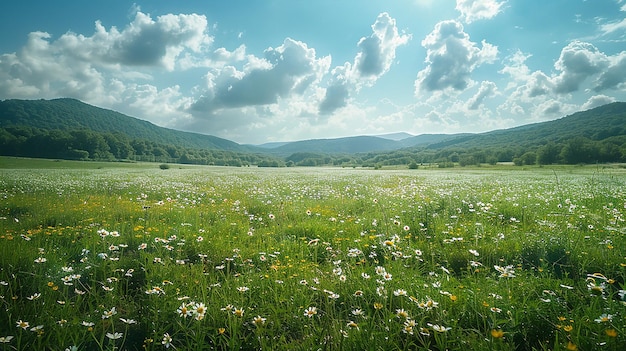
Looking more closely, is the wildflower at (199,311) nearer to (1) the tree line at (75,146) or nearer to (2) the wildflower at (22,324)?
(2) the wildflower at (22,324)

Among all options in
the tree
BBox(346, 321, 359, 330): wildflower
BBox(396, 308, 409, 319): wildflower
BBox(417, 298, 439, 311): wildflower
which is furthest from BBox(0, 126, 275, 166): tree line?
the tree

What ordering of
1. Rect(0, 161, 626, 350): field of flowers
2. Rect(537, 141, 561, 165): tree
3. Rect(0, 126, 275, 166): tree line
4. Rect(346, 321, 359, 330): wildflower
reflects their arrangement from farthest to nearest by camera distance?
Rect(537, 141, 561, 165): tree
Rect(0, 126, 275, 166): tree line
Rect(0, 161, 626, 350): field of flowers
Rect(346, 321, 359, 330): wildflower

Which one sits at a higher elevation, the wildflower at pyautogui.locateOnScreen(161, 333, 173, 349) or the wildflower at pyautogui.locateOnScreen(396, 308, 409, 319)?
the wildflower at pyautogui.locateOnScreen(396, 308, 409, 319)

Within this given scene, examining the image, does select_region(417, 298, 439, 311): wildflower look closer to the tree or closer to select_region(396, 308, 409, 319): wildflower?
select_region(396, 308, 409, 319): wildflower

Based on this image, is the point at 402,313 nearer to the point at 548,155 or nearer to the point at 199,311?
the point at 199,311

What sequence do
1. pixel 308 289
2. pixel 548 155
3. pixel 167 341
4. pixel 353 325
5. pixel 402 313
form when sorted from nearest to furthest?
1. pixel 353 325
2. pixel 167 341
3. pixel 402 313
4. pixel 308 289
5. pixel 548 155

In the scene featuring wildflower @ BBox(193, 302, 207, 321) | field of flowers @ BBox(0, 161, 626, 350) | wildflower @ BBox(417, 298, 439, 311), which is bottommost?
field of flowers @ BBox(0, 161, 626, 350)

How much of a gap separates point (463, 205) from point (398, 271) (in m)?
6.41

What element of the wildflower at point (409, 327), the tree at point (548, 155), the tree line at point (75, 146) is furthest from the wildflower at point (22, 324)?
the tree at point (548, 155)

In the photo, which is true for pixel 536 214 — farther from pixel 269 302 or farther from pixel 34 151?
pixel 34 151

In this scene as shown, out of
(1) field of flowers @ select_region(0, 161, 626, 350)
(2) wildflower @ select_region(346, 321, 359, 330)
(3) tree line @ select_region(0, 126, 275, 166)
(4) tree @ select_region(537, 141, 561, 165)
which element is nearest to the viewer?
(2) wildflower @ select_region(346, 321, 359, 330)

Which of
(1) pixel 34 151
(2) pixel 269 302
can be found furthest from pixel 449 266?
(1) pixel 34 151

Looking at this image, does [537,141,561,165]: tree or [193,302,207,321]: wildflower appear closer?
[193,302,207,321]: wildflower

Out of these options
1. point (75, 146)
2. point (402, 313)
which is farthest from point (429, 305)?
point (75, 146)
